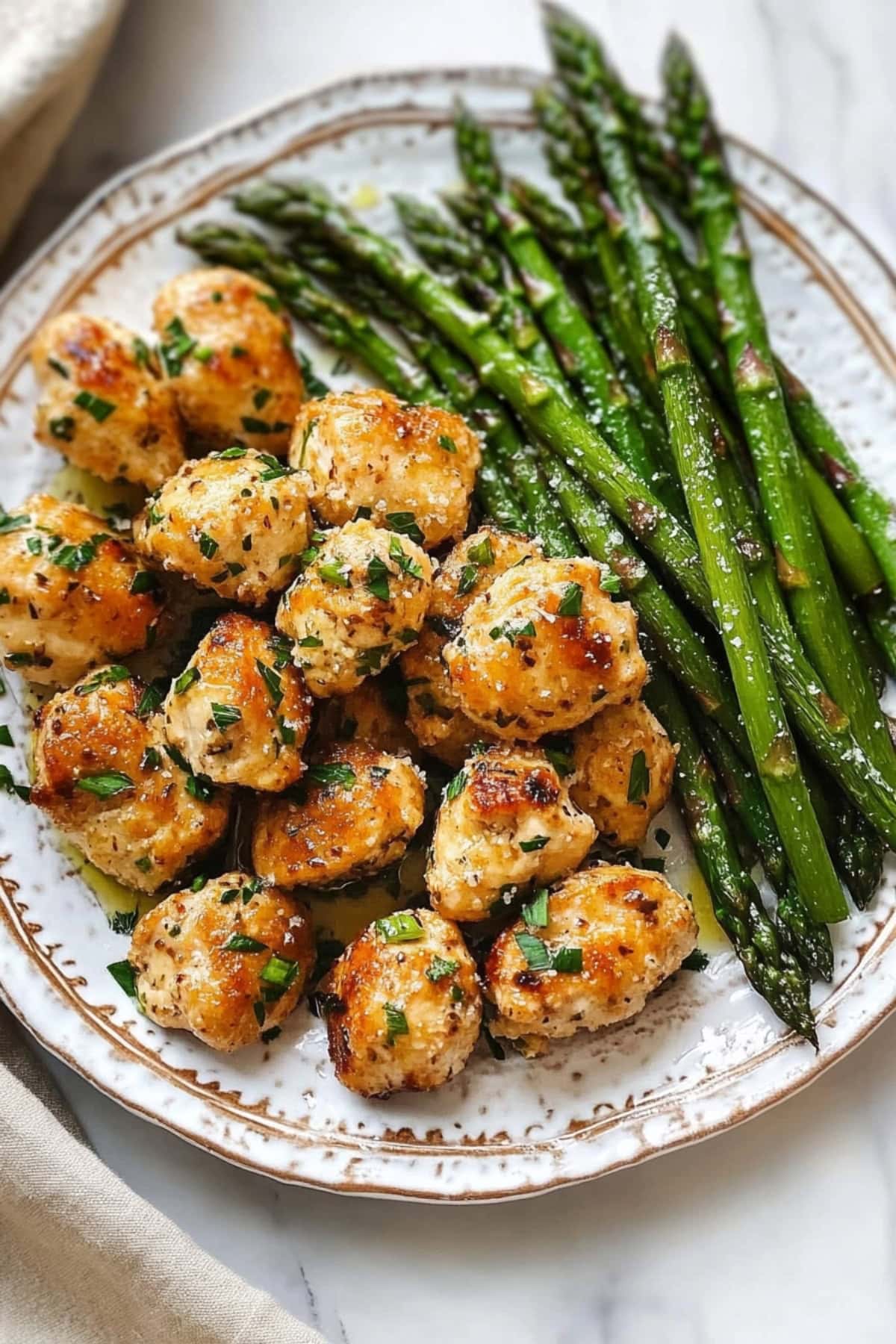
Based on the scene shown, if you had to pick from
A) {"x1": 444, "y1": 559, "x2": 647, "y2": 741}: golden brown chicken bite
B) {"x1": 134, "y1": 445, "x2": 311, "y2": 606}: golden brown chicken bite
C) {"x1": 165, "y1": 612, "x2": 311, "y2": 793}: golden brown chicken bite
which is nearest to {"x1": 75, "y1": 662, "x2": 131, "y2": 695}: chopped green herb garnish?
{"x1": 165, "y1": 612, "x2": 311, "y2": 793}: golden brown chicken bite

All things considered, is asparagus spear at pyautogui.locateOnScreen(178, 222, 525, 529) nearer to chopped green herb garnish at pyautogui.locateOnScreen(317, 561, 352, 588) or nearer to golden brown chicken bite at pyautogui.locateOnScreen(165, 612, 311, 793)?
chopped green herb garnish at pyautogui.locateOnScreen(317, 561, 352, 588)

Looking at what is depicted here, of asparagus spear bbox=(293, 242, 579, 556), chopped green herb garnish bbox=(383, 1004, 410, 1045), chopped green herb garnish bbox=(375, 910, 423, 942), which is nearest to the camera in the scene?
chopped green herb garnish bbox=(383, 1004, 410, 1045)

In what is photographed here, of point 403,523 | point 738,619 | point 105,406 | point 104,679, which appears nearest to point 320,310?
point 105,406

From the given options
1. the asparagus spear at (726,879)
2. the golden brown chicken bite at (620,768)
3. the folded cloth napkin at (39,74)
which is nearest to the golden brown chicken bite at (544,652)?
the golden brown chicken bite at (620,768)

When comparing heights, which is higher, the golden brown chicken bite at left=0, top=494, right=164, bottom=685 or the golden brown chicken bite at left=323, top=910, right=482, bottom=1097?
the golden brown chicken bite at left=0, top=494, right=164, bottom=685

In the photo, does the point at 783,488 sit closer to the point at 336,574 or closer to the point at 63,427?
the point at 336,574

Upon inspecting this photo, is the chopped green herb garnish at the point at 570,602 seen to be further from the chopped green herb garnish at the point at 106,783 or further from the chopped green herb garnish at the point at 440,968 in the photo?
the chopped green herb garnish at the point at 106,783
